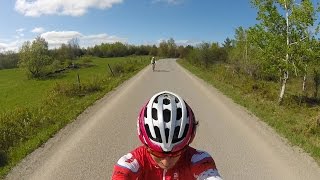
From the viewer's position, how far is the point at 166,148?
225 centimetres

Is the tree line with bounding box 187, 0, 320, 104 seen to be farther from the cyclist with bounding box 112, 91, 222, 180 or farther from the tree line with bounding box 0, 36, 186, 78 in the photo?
the tree line with bounding box 0, 36, 186, 78

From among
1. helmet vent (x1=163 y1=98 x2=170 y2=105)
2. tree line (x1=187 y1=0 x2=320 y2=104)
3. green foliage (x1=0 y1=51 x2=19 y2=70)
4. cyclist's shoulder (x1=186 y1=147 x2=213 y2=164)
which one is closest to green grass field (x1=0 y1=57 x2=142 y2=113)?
tree line (x1=187 y1=0 x2=320 y2=104)

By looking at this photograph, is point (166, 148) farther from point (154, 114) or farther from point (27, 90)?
point (27, 90)

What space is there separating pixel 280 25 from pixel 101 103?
894 cm

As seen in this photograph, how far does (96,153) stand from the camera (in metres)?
7.86

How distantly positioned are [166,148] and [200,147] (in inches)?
241

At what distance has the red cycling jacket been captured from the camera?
2.45 m

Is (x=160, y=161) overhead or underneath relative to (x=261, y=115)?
overhead

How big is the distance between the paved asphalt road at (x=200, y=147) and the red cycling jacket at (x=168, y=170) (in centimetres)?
403

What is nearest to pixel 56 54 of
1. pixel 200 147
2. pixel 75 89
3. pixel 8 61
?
pixel 8 61

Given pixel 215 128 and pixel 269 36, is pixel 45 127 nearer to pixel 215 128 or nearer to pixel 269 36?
pixel 215 128

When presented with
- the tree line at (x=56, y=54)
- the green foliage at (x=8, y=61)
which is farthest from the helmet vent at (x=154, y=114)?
the green foliage at (x=8, y=61)

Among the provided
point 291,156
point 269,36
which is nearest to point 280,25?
point 269,36

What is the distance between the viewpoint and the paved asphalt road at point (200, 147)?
21.8ft
